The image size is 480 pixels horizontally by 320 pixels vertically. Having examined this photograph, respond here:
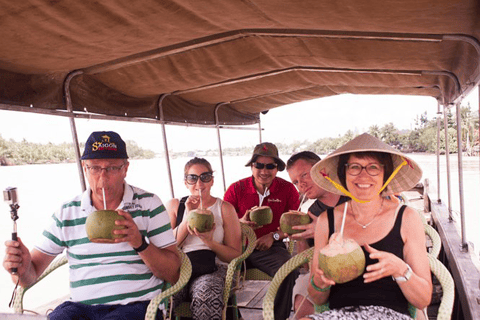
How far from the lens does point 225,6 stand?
242 cm

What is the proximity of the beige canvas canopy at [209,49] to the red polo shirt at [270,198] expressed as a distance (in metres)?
1.20

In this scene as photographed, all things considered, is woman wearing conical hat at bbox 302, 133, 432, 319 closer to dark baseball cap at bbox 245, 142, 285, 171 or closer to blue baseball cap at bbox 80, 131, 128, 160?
blue baseball cap at bbox 80, 131, 128, 160

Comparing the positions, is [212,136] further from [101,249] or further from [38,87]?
[101,249]

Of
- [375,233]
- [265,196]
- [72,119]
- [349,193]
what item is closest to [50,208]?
[72,119]

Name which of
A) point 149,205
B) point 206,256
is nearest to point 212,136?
point 206,256

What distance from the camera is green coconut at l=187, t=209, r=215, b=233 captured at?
279 centimetres

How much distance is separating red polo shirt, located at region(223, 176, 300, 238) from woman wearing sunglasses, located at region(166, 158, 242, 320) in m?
0.86

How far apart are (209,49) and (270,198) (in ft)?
5.19

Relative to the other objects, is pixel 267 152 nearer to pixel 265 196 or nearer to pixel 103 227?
pixel 265 196

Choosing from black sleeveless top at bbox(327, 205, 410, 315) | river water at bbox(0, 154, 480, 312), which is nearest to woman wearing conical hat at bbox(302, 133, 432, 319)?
black sleeveless top at bbox(327, 205, 410, 315)

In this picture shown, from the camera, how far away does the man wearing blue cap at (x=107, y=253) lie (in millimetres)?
2295

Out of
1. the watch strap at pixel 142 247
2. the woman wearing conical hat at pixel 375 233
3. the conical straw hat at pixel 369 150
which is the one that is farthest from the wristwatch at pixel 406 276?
the watch strap at pixel 142 247

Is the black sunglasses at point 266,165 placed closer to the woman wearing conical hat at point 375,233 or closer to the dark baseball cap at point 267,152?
the dark baseball cap at point 267,152

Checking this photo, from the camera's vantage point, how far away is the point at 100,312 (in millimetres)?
2283
